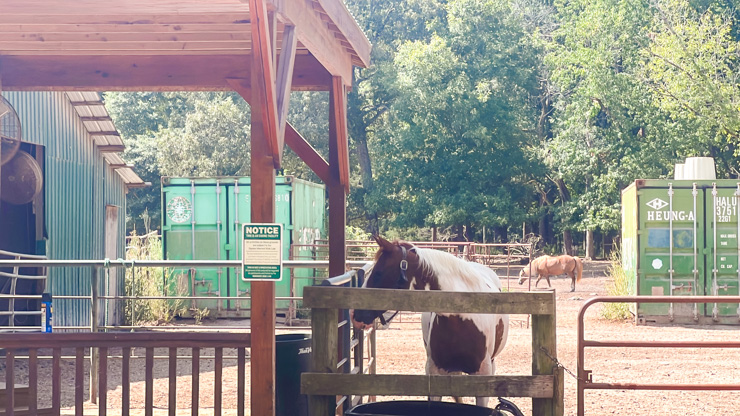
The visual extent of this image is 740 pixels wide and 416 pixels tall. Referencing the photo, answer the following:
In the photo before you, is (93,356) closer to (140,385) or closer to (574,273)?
(140,385)

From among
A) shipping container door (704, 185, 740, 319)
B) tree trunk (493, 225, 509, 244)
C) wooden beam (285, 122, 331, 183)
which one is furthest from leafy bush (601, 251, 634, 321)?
tree trunk (493, 225, 509, 244)

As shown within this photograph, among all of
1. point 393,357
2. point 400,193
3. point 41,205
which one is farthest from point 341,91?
point 400,193

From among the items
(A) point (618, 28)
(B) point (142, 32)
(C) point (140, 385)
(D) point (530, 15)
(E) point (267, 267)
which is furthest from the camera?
(D) point (530, 15)

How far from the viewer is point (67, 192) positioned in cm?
1383

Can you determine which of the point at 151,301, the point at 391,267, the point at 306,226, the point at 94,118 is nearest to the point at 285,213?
the point at 306,226

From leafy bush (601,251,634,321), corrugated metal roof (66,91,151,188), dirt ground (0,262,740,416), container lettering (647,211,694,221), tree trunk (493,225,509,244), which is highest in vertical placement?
corrugated metal roof (66,91,151,188)

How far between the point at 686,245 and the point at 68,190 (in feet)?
37.1

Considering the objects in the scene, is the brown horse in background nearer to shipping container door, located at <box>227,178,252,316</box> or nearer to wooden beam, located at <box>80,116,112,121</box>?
shipping container door, located at <box>227,178,252,316</box>

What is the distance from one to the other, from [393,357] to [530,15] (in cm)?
3676

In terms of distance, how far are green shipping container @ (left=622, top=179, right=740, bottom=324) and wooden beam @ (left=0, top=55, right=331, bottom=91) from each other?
1100 cm

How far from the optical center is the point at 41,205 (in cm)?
1291

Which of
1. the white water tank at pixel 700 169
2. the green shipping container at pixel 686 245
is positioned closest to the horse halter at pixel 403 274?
the green shipping container at pixel 686 245

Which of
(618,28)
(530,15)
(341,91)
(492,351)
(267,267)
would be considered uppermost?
(530,15)

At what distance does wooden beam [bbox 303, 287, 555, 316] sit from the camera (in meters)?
4.54
